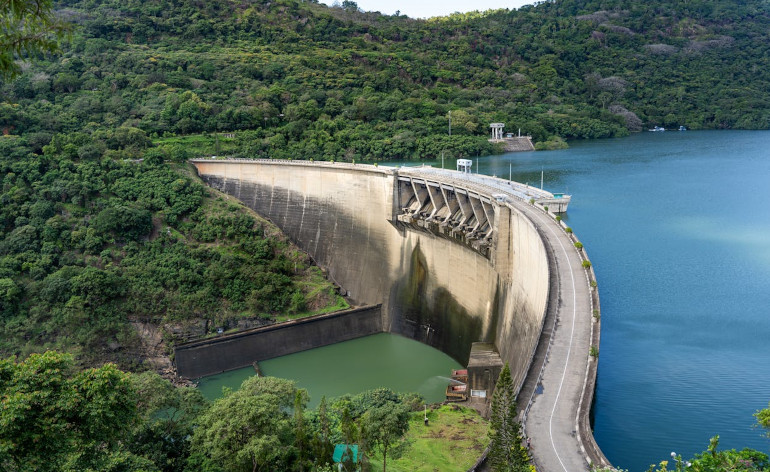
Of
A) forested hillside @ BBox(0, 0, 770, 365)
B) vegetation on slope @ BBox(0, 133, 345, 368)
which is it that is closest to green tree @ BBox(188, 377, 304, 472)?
forested hillside @ BBox(0, 0, 770, 365)

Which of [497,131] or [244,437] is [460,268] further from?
[497,131]

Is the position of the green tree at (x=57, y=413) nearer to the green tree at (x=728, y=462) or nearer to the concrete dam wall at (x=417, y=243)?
the green tree at (x=728, y=462)

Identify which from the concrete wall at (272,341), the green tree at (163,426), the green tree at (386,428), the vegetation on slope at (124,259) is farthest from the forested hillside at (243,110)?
the green tree at (386,428)

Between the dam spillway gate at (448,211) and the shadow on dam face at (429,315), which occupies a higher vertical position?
the dam spillway gate at (448,211)

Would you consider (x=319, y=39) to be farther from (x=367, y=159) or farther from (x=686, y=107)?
(x=686, y=107)

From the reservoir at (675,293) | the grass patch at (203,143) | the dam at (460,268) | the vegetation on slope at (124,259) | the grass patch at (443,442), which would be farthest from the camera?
the grass patch at (203,143)

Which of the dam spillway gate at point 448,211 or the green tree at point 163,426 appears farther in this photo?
the dam spillway gate at point 448,211

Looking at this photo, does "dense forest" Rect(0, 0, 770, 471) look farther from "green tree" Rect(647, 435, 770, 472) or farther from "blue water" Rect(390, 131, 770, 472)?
"blue water" Rect(390, 131, 770, 472)

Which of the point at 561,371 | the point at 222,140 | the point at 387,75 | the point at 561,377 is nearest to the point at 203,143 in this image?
the point at 222,140
